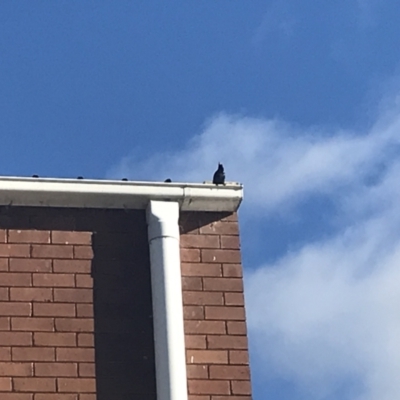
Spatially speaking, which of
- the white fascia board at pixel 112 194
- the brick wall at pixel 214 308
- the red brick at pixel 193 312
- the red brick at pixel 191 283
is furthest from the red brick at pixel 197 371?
the white fascia board at pixel 112 194

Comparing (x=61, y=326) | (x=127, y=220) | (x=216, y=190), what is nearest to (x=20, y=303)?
(x=61, y=326)

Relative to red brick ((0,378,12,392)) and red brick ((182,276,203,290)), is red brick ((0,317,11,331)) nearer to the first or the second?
red brick ((0,378,12,392))

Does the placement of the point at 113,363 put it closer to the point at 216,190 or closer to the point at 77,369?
the point at 77,369

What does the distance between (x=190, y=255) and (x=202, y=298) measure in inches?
15.2

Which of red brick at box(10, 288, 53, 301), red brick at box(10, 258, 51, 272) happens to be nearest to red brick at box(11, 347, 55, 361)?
red brick at box(10, 288, 53, 301)

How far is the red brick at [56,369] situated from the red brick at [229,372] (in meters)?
0.94

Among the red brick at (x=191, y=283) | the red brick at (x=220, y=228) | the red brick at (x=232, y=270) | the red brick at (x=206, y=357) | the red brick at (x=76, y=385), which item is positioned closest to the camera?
the red brick at (x=76, y=385)

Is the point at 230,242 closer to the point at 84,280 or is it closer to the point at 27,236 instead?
the point at 84,280

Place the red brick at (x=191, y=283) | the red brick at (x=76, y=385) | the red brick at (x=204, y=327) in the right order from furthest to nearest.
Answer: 1. the red brick at (x=191, y=283)
2. the red brick at (x=204, y=327)
3. the red brick at (x=76, y=385)

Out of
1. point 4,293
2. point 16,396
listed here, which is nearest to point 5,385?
point 16,396

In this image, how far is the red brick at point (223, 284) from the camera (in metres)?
9.94

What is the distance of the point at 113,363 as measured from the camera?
31.1ft

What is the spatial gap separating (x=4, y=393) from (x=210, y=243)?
1941mm

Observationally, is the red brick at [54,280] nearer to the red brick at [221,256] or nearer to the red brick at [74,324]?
the red brick at [74,324]
